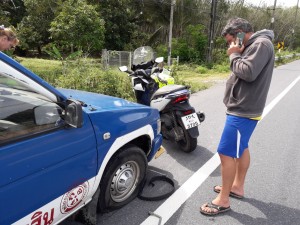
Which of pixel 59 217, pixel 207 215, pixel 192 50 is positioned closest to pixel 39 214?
pixel 59 217

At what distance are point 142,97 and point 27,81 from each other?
3254 millimetres

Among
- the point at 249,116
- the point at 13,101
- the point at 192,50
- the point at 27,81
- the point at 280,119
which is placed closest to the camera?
the point at 27,81

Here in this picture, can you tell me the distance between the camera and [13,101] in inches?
89.4

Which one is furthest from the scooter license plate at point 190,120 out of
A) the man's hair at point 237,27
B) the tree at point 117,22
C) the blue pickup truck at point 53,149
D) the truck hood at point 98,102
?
the tree at point 117,22

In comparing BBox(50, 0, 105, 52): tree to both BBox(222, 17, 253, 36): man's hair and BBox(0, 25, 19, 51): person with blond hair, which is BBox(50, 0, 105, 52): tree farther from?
BBox(222, 17, 253, 36): man's hair

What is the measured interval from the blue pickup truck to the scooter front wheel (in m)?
1.64

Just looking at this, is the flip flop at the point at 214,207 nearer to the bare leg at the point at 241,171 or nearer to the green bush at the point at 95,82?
the bare leg at the point at 241,171

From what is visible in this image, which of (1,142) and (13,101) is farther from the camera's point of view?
(13,101)

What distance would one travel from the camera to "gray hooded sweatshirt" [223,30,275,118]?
2.71 meters

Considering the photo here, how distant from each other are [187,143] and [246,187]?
3.85ft

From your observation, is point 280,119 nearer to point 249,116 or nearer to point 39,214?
point 249,116

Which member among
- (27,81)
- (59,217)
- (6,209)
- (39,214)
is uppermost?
(27,81)

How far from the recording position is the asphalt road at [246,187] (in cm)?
312

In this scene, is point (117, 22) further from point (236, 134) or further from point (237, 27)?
point (236, 134)
